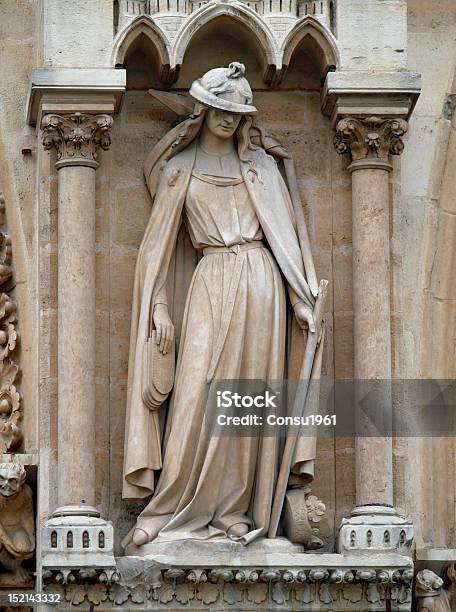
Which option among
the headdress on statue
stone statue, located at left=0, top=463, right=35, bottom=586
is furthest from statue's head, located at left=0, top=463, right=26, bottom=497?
the headdress on statue

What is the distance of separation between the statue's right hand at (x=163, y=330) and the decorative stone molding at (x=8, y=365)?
774 millimetres

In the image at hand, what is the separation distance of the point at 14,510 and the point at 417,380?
1.95 m

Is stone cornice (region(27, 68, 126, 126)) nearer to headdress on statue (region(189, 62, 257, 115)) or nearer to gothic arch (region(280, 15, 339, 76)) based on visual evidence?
headdress on statue (region(189, 62, 257, 115))

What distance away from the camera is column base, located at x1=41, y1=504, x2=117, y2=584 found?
11930 millimetres

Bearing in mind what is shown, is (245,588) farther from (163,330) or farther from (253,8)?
(253,8)

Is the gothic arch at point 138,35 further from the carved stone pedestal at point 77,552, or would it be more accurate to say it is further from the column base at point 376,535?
the column base at point 376,535

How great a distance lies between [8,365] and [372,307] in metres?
1.72

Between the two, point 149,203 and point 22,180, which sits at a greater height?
point 22,180

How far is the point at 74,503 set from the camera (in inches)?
480

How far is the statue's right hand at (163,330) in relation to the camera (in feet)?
40.6

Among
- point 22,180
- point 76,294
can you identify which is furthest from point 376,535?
point 22,180

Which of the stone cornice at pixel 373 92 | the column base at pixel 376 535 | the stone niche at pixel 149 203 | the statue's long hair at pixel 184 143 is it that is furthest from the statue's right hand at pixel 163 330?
the stone cornice at pixel 373 92

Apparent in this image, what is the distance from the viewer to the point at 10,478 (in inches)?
489

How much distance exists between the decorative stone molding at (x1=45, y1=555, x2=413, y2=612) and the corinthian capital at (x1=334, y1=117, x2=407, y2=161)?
1962mm
